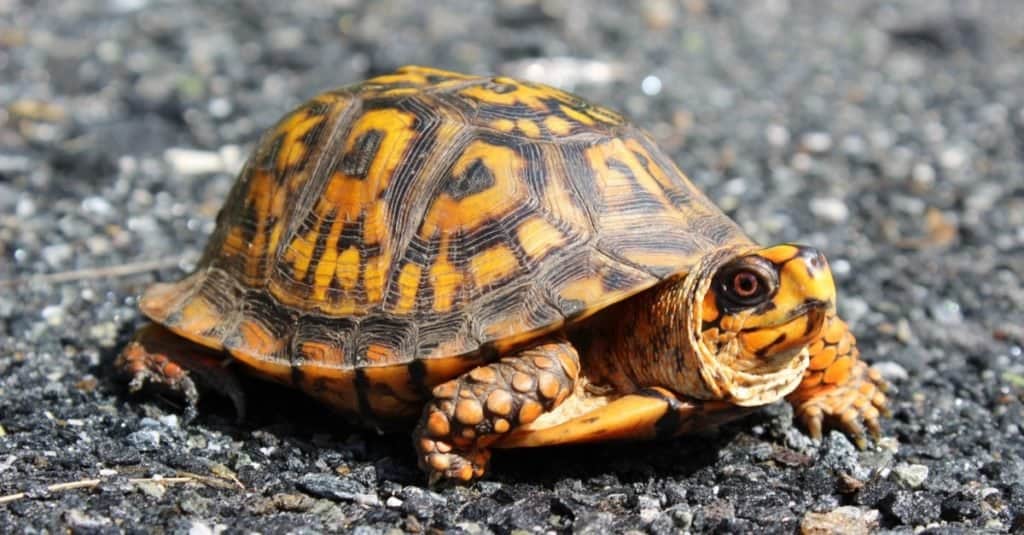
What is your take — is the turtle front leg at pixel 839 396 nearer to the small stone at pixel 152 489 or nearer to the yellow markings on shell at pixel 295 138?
the yellow markings on shell at pixel 295 138

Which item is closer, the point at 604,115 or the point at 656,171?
the point at 656,171

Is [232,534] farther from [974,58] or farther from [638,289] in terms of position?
[974,58]

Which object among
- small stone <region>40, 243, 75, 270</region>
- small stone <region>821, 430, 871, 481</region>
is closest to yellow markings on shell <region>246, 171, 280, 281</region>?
small stone <region>40, 243, 75, 270</region>

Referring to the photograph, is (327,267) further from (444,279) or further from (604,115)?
(604,115)

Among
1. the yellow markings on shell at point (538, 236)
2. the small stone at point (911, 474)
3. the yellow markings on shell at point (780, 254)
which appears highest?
the yellow markings on shell at point (780, 254)

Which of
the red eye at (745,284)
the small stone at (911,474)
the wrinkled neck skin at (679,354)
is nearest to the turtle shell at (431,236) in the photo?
the wrinkled neck skin at (679,354)

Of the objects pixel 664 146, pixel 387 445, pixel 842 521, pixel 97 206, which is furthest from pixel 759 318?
pixel 97 206

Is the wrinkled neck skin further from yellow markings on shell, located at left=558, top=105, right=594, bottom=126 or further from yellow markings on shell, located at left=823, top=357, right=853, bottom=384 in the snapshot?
yellow markings on shell, located at left=558, top=105, right=594, bottom=126
